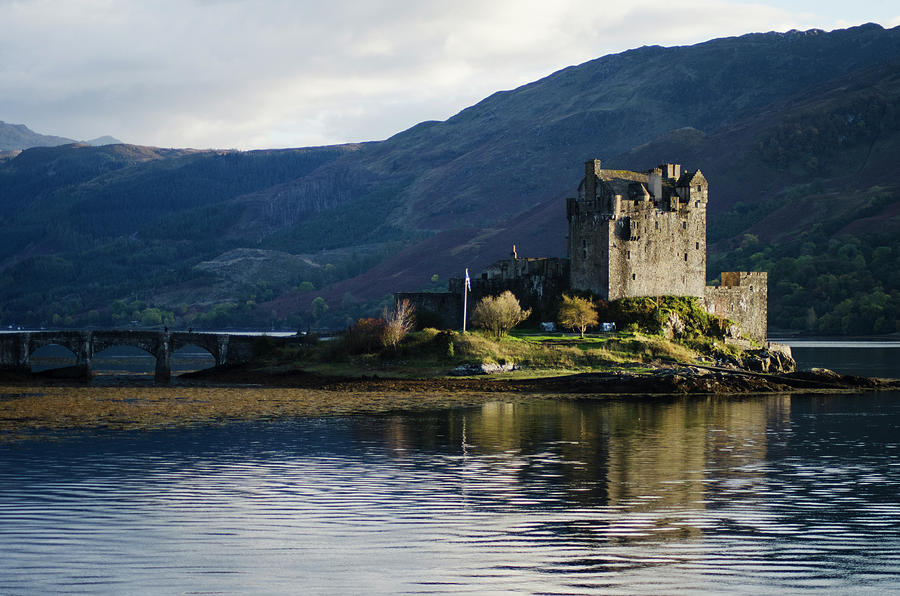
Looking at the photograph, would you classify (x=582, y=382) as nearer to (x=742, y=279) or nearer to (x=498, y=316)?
(x=498, y=316)

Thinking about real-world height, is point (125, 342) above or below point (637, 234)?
below

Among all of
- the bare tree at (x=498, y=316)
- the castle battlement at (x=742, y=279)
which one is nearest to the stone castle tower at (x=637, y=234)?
the castle battlement at (x=742, y=279)

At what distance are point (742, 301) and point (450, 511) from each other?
7819 cm

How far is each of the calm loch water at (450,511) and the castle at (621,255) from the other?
1739 inches

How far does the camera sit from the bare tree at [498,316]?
266ft

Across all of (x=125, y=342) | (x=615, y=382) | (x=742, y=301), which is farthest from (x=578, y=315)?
(x=125, y=342)

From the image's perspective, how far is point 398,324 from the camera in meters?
80.4

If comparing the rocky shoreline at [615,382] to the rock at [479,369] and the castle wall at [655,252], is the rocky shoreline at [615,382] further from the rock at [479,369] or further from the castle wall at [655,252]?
the castle wall at [655,252]

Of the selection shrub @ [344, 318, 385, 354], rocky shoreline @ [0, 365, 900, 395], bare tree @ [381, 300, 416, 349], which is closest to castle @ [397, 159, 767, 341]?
bare tree @ [381, 300, 416, 349]

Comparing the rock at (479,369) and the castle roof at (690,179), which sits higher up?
the castle roof at (690,179)

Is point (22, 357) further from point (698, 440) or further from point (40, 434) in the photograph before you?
point (698, 440)

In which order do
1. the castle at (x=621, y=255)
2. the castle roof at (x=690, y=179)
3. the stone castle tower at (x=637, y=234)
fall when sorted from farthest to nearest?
the castle roof at (x=690, y=179)
the castle at (x=621, y=255)
the stone castle tower at (x=637, y=234)

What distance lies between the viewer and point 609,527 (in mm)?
24031

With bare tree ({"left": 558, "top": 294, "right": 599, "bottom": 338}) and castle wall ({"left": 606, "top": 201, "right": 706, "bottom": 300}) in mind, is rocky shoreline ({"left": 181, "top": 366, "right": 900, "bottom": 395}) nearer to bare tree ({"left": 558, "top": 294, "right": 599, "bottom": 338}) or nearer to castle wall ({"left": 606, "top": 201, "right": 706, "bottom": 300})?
bare tree ({"left": 558, "top": 294, "right": 599, "bottom": 338})
